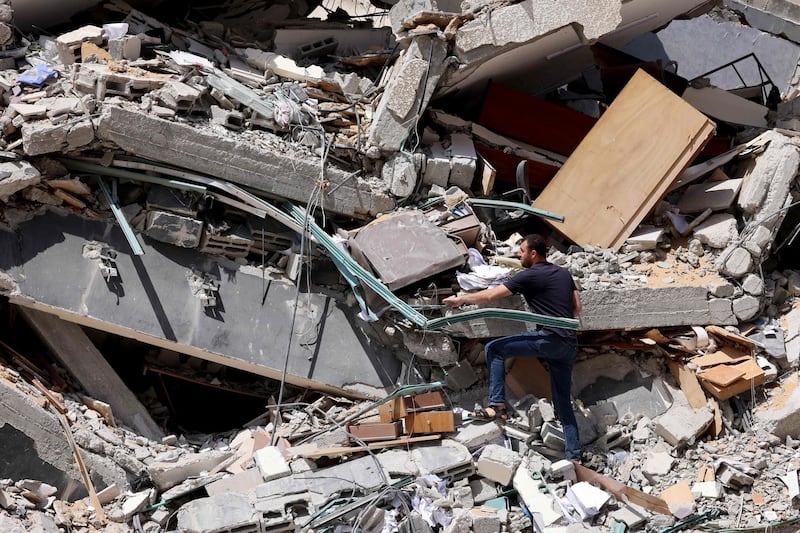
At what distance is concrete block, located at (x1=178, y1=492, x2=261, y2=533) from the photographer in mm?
Result: 7445

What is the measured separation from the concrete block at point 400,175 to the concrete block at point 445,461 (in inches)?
90.1

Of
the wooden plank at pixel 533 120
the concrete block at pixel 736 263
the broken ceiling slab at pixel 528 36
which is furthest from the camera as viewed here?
the wooden plank at pixel 533 120

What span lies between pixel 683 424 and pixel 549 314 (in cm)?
146

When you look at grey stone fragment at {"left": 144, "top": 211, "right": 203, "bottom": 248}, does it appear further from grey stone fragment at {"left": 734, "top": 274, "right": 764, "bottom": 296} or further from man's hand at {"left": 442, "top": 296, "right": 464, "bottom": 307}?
grey stone fragment at {"left": 734, "top": 274, "right": 764, "bottom": 296}

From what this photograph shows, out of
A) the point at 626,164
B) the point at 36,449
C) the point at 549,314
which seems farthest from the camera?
the point at 626,164

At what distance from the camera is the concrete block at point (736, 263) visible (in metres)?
8.99

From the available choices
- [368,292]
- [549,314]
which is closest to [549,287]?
[549,314]

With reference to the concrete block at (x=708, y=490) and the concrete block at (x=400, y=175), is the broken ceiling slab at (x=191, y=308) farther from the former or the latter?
the concrete block at (x=708, y=490)

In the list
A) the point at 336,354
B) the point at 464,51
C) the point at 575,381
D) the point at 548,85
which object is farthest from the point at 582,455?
the point at 548,85

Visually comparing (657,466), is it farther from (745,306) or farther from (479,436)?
(745,306)

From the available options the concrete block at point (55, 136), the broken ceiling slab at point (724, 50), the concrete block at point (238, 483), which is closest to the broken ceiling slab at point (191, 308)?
the concrete block at point (55, 136)

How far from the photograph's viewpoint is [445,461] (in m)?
8.12

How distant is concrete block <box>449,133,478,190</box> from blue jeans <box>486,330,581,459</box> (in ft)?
5.54

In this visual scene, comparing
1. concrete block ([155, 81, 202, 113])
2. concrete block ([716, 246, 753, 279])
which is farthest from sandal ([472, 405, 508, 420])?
concrete block ([155, 81, 202, 113])
